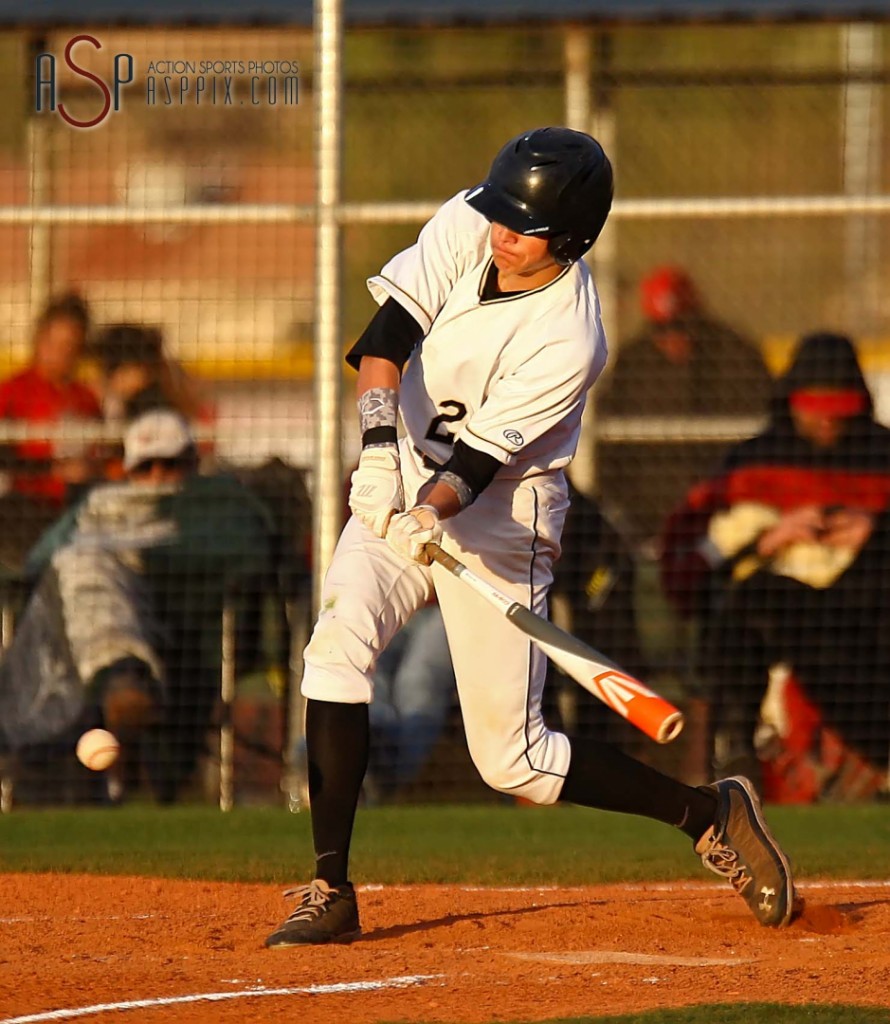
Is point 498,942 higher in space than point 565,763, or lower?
lower

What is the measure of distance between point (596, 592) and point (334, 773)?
3.13 m

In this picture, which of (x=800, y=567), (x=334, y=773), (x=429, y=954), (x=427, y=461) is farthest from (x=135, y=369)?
(x=429, y=954)

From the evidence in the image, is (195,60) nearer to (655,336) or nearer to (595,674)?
(655,336)

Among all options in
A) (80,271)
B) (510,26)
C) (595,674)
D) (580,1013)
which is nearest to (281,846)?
(595,674)

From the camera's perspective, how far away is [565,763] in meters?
4.14

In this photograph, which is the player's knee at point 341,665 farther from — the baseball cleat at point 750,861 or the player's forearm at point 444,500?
the baseball cleat at point 750,861

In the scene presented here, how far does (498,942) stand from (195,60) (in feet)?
15.8

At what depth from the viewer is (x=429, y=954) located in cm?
385

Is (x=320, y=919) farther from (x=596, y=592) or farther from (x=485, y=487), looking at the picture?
(x=596, y=592)

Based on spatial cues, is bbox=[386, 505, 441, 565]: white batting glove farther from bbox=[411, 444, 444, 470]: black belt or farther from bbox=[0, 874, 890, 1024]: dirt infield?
bbox=[0, 874, 890, 1024]: dirt infield

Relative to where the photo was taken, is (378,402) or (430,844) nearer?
(378,402)

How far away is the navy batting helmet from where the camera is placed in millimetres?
3885

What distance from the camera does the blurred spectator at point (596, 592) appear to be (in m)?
6.92

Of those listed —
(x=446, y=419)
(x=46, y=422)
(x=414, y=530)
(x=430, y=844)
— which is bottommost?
(x=430, y=844)
